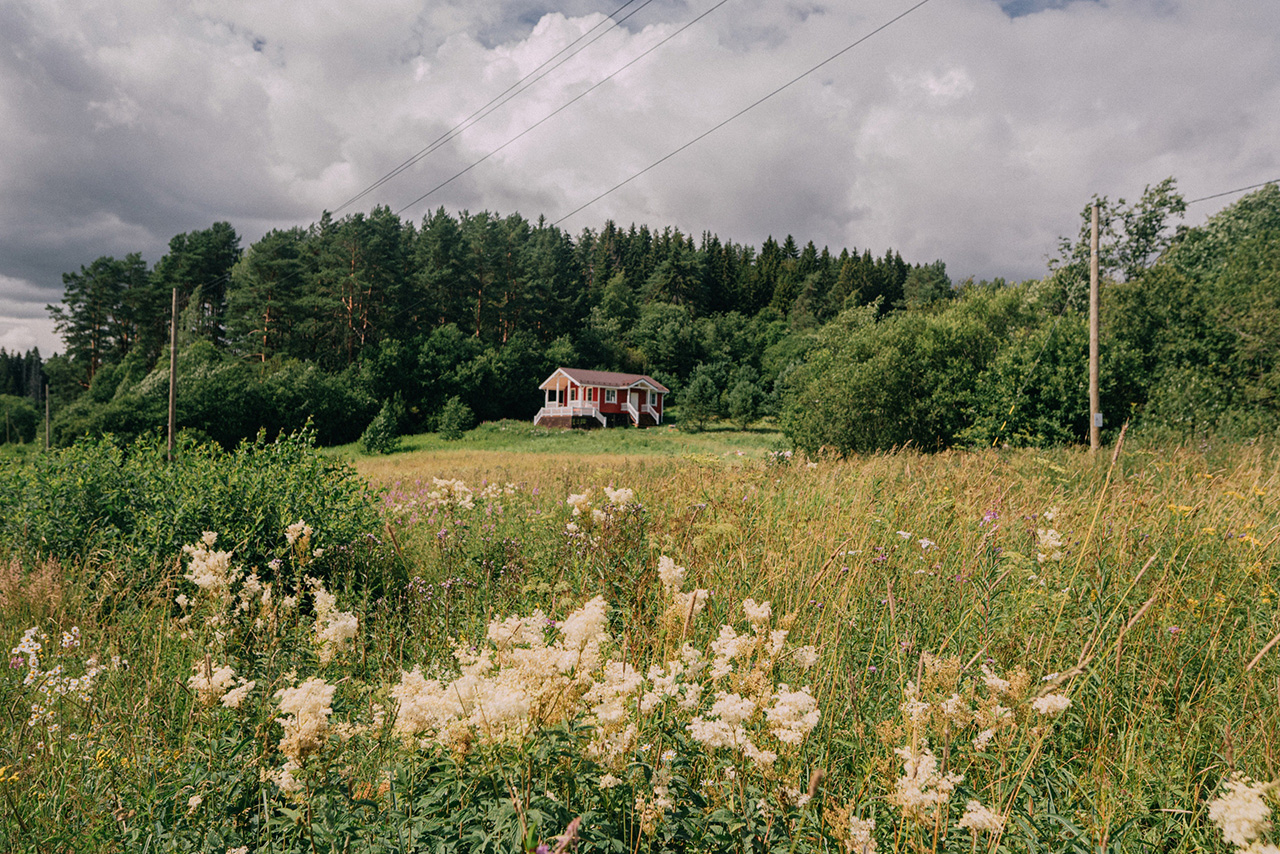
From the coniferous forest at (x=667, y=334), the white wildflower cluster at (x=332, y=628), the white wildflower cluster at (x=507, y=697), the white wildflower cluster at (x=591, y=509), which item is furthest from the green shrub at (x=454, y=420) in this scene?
the white wildflower cluster at (x=507, y=697)

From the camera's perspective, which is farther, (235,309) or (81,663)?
(235,309)

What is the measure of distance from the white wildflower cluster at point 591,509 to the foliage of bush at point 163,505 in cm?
237

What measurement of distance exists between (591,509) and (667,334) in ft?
197

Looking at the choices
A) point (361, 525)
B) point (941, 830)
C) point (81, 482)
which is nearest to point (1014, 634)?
point (941, 830)

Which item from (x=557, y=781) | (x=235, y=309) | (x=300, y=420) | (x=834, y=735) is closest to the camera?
(x=557, y=781)

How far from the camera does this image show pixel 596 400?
158 feet

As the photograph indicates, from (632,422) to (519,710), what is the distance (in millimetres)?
49920

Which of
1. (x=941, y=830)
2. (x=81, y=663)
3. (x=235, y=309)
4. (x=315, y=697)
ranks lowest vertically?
(x=81, y=663)

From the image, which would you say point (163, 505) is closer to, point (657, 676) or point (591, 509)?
point (591, 509)

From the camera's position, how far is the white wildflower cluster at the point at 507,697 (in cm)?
152

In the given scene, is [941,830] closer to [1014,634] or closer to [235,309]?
[1014,634]

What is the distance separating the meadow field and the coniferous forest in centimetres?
1086

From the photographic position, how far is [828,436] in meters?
20.9

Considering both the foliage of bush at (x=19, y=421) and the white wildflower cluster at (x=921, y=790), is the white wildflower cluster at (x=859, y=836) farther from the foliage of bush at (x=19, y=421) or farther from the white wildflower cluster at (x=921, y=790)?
the foliage of bush at (x=19, y=421)
